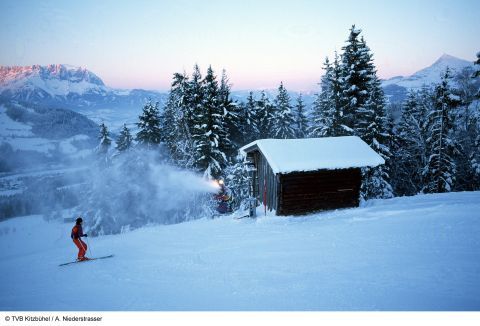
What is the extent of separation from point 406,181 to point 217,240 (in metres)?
30.6

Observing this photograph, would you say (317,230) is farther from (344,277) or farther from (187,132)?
(187,132)

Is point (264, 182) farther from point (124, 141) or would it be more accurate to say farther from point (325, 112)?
point (124, 141)

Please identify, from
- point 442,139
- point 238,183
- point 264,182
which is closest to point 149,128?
point 238,183

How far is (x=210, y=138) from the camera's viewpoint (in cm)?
2930

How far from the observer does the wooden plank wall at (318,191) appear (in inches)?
618

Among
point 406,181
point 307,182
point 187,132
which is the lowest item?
point 406,181

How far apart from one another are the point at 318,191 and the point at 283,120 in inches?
963

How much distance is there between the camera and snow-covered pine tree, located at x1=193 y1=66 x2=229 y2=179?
29.3 metres

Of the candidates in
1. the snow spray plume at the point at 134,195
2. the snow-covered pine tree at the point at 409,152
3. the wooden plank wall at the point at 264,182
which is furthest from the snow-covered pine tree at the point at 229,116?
the snow-covered pine tree at the point at 409,152

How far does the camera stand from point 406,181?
34.0 metres

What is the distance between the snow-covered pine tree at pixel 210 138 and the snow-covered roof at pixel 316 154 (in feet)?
39.9

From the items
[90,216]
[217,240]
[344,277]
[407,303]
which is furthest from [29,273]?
[90,216]

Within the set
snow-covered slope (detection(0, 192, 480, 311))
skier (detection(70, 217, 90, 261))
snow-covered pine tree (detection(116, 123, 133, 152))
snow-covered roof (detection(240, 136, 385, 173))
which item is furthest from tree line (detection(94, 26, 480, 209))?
skier (detection(70, 217, 90, 261))

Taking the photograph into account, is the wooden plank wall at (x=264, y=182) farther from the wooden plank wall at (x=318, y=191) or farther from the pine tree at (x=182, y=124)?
the pine tree at (x=182, y=124)
